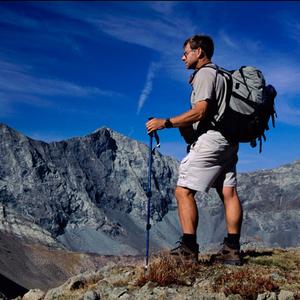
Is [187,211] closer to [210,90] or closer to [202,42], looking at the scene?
[210,90]

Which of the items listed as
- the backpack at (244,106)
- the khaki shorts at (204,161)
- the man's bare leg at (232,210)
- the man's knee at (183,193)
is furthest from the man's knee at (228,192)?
the backpack at (244,106)

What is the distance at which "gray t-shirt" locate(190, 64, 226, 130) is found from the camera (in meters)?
7.46

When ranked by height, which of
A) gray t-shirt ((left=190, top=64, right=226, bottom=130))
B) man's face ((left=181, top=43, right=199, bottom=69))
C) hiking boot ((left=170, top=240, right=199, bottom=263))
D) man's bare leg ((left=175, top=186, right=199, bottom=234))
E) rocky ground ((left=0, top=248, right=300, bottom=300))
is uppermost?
man's face ((left=181, top=43, right=199, bottom=69))

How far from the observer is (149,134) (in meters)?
7.75

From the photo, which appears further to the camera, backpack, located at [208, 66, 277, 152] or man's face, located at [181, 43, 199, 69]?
man's face, located at [181, 43, 199, 69]

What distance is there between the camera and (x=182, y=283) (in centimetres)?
673

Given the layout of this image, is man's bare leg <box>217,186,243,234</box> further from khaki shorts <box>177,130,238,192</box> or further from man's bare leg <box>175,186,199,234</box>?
man's bare leg <box>175,186,199,234</box>

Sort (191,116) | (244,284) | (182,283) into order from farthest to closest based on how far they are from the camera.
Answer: (191,116) → (182,283) → (244,284)

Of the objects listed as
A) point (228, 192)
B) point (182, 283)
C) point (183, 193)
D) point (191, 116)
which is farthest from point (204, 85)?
point (182, 283)

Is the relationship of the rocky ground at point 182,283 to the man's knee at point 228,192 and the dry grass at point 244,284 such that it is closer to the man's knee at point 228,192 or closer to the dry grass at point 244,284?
the dry grass at point 244,284

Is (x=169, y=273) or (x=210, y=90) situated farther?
(x=210, y=90)

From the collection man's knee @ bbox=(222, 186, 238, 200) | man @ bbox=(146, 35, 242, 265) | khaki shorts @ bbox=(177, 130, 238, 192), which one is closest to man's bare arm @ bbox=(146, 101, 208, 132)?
man @ bbox=(146, 35, 242, 265)

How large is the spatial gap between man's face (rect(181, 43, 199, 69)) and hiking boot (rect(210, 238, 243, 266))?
2.77 metres

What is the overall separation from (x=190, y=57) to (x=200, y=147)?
1.35 meters
